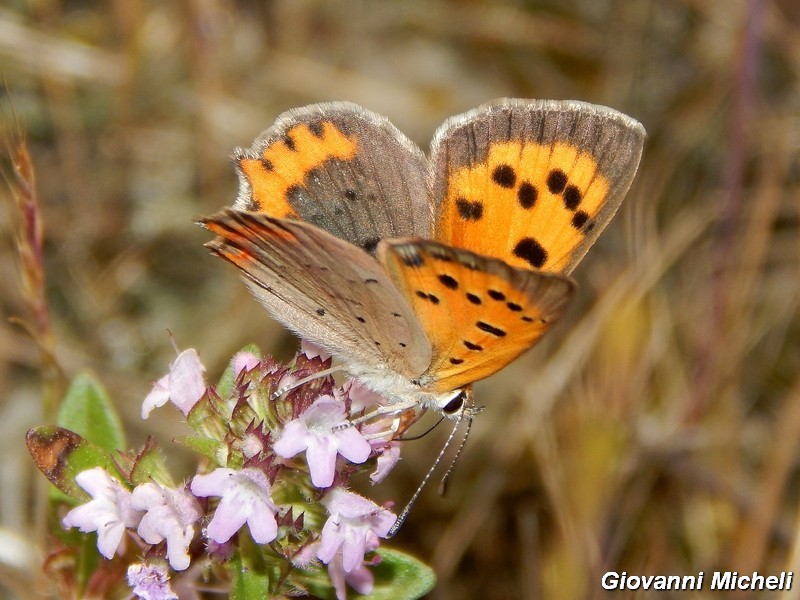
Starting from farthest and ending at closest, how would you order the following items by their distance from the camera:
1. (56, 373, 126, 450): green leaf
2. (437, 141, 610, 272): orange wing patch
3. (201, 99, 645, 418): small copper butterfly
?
1. (56, 373, 126, 450): green leaf
2. (437, 141, 610, 272): orange wing patch
3. (201, 99, 645, 418): small copper butterfly

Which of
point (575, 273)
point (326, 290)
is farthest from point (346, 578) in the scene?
point (575, 273)

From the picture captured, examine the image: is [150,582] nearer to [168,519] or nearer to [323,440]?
[168,519]

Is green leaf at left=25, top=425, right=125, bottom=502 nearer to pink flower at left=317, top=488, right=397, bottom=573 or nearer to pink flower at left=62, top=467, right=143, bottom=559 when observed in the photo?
pink flower at left=62, top=467, right=143, bottom=559

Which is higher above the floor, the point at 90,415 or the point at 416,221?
the point at 416,221

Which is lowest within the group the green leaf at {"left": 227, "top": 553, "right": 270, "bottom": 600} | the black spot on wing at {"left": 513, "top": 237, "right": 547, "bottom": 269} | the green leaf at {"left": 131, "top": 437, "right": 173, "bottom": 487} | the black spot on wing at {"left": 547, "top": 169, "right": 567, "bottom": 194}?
the green leaf at {"left": 227, "top": 553, "right": 270, "bottom": 600}

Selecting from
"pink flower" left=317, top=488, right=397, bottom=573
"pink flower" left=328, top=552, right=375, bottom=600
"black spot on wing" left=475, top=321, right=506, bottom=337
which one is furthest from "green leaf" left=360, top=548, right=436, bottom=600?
"black spot on wing" left=475, top=321, right=506, bottom=337

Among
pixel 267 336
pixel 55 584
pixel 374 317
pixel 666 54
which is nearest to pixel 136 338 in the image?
pixel 267 336

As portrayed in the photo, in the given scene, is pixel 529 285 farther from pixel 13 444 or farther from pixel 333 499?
pixel 13 444
